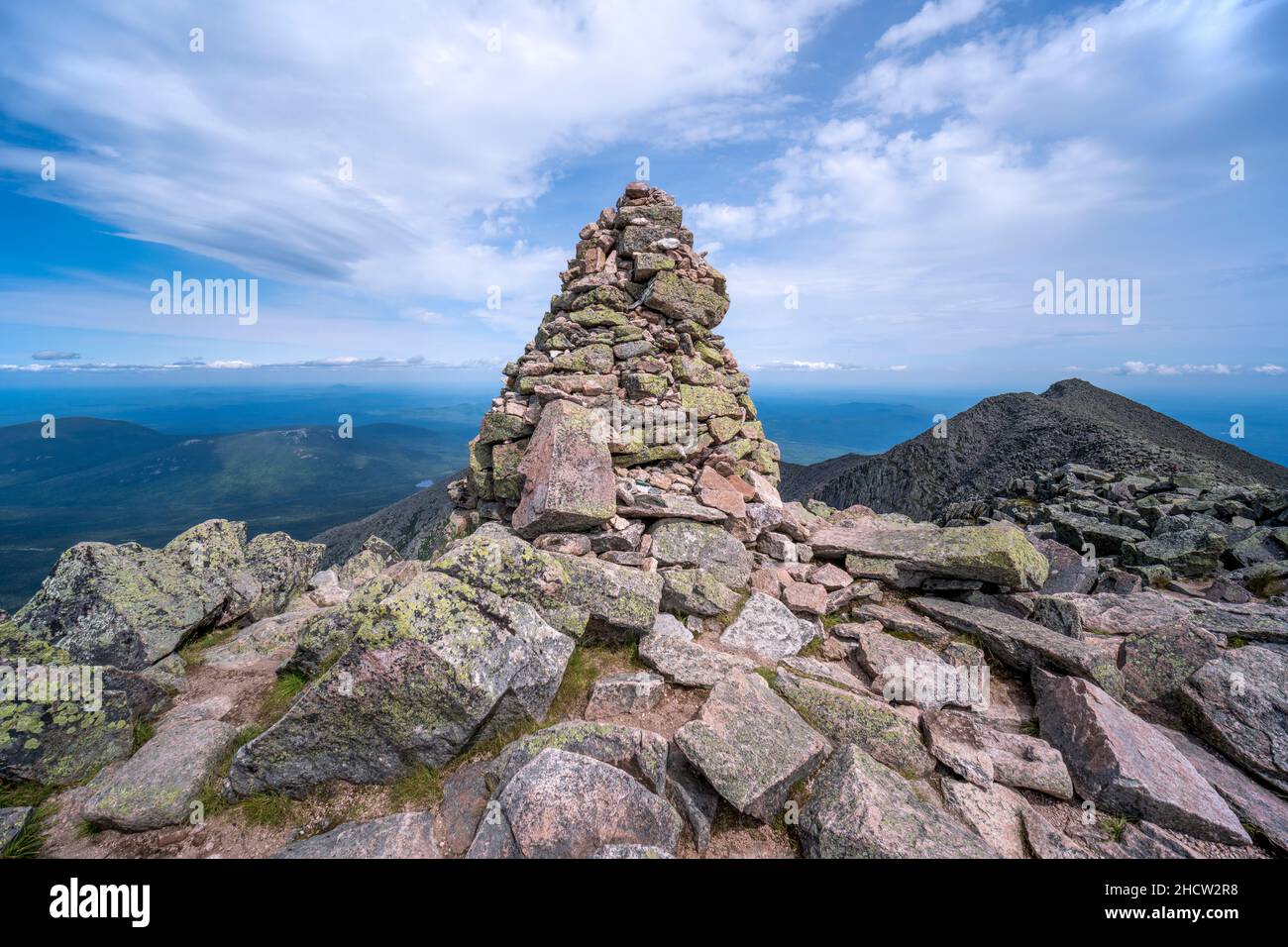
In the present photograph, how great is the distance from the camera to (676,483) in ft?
43.5

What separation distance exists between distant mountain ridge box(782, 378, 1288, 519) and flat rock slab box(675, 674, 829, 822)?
4004 cm

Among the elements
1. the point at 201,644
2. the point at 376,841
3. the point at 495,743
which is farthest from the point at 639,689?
the point at 201,644

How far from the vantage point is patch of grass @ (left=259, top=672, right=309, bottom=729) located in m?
7.77

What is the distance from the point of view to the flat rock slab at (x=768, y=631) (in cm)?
950

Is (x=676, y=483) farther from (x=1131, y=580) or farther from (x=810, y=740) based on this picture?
(x=1131, y=580)

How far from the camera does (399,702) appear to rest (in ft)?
21.2

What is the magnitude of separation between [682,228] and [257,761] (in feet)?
53.7

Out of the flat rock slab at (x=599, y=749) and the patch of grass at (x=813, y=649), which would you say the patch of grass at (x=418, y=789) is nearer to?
the flat rock slab at (x=599, y=749)

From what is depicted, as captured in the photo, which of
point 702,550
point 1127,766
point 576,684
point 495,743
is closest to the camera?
point 1127,766

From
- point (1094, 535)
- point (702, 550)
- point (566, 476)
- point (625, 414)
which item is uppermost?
point (625, 414)

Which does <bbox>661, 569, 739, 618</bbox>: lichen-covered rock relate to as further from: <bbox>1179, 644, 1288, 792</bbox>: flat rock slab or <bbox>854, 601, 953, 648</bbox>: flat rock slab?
<bbox>1179, 644, 1288, 792</bbox>: flat rock slab

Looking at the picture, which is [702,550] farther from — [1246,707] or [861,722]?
[1246,707]

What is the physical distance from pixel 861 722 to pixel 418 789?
6138 millimetres

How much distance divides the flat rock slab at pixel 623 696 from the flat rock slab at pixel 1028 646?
6.43 metres
